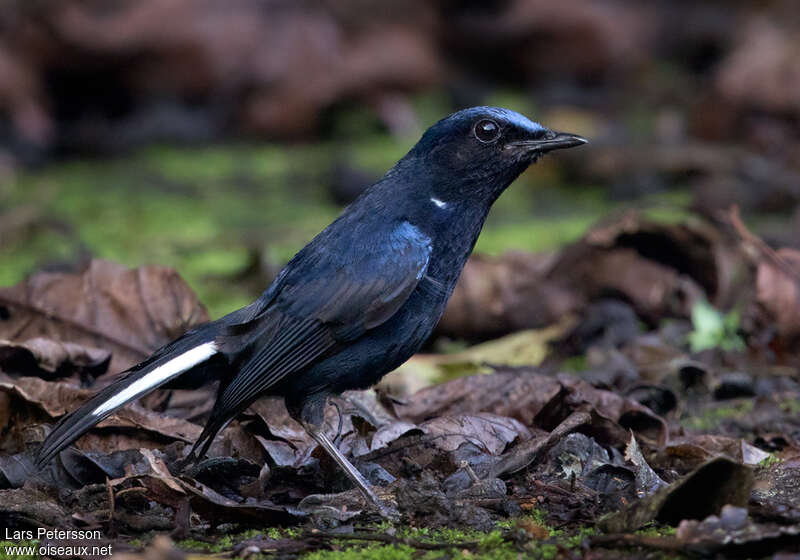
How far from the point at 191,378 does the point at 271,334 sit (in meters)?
0.31

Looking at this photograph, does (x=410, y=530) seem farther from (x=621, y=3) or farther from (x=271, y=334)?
(x=621, y=3)

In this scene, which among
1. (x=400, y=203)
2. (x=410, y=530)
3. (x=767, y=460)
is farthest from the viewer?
(x=400, y=203)

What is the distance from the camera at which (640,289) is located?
5676 millimetres

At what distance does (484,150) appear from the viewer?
159 inches

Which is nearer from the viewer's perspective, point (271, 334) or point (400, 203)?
point (271, 334)

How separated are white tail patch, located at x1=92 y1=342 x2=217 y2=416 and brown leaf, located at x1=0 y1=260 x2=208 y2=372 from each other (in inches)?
38.6

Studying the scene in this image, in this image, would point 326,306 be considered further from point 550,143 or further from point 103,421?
point 550,143

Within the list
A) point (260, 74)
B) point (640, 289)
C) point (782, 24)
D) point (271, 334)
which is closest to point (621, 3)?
point (782, 24)

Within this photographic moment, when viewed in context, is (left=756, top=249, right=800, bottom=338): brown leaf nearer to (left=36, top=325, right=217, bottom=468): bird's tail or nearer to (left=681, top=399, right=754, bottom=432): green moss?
(left=681, top=399, right=754, bottom=432): green moss

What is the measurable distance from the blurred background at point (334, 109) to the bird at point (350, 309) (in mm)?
3017

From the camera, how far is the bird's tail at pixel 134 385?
3264 mm

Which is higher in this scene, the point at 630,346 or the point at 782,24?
the point at 782,24

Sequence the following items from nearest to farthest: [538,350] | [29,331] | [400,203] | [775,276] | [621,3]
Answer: [400,203]
[29,331]
[775,276]
[538,350]
[621,3]

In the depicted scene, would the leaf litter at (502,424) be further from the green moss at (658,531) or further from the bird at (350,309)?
the bird at (350,309)
